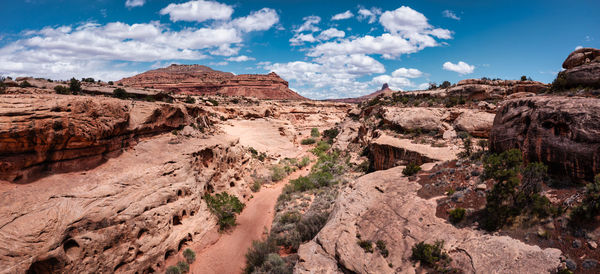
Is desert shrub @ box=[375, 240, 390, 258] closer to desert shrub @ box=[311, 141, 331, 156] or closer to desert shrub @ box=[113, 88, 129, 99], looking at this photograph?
desert shrub @ box=[113, 88, 129, 99]

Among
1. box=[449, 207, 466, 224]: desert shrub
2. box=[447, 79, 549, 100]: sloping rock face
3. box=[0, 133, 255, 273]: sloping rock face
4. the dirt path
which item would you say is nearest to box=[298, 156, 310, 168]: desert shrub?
the dirt path

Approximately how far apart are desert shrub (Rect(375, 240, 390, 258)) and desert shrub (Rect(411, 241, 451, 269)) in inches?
26.8

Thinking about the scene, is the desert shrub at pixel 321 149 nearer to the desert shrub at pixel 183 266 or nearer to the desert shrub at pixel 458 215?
the desert shrub at pixel 183 266

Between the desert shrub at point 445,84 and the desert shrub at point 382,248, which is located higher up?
the desert shrub at point 445,84

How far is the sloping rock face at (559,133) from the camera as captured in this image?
666 cm

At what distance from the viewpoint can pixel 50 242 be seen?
20.8ft

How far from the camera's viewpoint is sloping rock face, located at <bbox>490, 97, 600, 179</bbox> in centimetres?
666

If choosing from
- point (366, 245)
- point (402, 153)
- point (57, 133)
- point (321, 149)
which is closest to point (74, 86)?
point (57, 133)

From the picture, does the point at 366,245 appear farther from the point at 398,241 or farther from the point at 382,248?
the point at 398,241

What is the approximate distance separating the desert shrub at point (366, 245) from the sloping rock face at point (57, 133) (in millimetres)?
9606

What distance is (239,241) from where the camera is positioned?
36.2ft

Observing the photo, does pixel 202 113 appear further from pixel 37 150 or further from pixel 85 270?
pixel 85 270

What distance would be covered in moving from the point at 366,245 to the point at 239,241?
6020 millimetres

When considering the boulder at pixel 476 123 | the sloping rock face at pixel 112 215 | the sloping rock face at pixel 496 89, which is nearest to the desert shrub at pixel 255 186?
the sloping rock face at pixel 112 215
